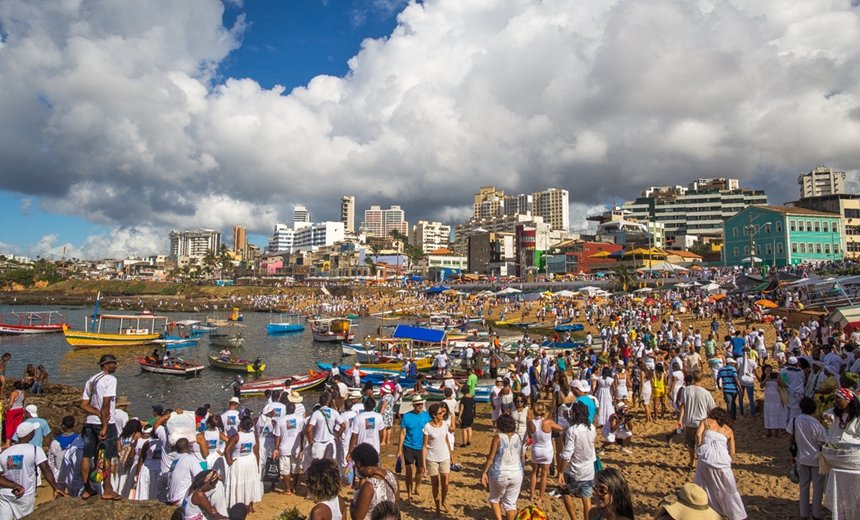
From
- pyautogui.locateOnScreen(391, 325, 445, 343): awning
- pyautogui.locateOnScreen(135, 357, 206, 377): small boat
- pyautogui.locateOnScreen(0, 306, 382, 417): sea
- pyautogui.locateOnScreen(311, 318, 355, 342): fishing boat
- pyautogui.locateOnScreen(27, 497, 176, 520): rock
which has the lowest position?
pyautogui.locateOnScreen(0, 306, 382, 417): sea

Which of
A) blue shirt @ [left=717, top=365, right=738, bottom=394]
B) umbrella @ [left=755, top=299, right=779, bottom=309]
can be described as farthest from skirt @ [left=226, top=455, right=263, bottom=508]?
umbrella @ [left=755, top=299, right=779, bottom=309]

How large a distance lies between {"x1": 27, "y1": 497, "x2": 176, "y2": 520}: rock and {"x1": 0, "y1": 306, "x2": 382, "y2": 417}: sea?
47.5 feet

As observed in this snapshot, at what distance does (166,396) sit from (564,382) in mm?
21957

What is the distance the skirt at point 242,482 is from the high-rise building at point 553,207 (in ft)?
620

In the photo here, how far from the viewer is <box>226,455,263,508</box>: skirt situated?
7.15 m

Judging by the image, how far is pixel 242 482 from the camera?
7223mm

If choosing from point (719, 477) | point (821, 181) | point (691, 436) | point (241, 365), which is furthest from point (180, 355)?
Answer: point (821, 181)

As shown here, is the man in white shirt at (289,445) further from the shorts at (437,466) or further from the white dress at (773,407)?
the white dress at (773,407)

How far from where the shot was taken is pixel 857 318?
19.2 meters

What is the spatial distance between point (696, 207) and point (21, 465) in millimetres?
127363

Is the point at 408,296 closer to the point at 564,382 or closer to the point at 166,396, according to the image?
the point at 166,396

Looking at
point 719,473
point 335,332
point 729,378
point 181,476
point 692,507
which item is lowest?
point 335,332

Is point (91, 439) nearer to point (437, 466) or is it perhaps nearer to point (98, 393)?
point (98, 393)

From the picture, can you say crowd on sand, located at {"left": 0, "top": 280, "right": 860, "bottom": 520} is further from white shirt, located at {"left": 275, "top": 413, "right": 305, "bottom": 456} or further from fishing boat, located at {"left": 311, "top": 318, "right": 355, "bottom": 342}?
fishing boat, located at {"left": 311, "top": 318, "right": 355, "bottom": 342}
